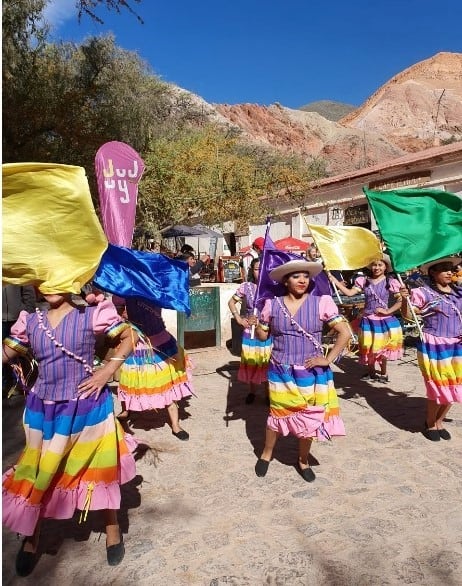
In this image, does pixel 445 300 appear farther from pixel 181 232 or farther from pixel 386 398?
pixel 181 232

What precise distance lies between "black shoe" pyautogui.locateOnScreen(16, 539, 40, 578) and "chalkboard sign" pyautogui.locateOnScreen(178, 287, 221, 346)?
6367 mm

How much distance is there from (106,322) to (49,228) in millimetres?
621

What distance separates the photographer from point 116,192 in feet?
16.8

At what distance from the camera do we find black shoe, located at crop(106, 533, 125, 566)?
3049 mm

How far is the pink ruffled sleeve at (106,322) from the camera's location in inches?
114

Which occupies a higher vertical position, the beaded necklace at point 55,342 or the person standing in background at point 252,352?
the beaded necklace at point 55,342

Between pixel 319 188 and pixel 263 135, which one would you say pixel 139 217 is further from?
pixel 263 135

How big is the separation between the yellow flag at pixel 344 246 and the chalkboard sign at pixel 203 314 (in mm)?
4115

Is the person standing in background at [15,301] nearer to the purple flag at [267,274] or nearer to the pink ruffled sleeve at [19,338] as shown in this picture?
the purple flag at [267,274]

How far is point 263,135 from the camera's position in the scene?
235 feet

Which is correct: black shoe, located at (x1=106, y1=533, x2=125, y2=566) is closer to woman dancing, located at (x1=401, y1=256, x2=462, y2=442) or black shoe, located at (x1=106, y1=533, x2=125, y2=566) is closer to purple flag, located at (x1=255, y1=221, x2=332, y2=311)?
purple flag, located at (x1=255, y1=221, x2=332, y2=311)

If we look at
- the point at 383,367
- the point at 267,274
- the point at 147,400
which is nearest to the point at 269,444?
the point at 147,400

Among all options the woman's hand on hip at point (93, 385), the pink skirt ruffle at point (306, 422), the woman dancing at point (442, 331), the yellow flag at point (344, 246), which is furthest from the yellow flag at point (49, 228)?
the yellow flag at point (344, 246)

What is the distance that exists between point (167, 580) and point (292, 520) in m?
1.01
